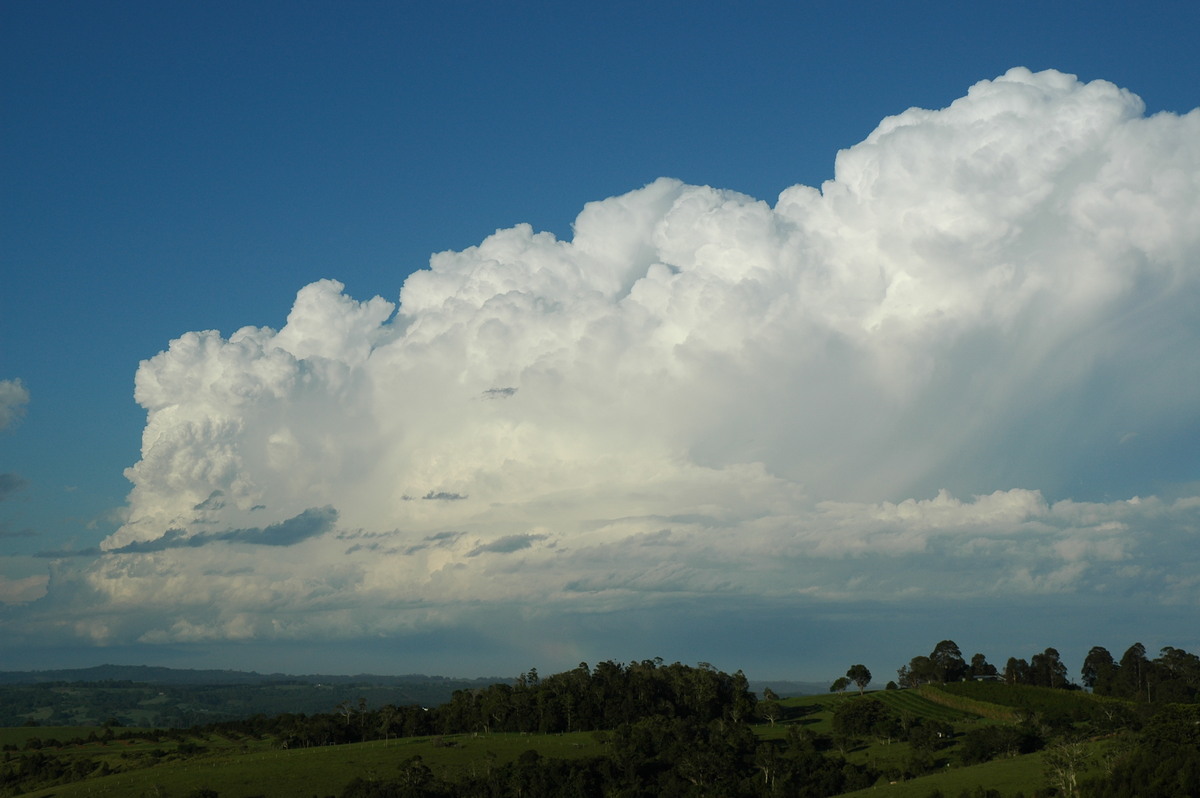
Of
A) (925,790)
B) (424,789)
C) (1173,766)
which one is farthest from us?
(424,789)

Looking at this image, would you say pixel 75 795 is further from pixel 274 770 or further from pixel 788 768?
pixel 788 768

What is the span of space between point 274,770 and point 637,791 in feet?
240

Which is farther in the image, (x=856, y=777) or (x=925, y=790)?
(x=856, y=777)

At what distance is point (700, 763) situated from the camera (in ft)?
619

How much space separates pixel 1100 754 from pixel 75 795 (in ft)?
607

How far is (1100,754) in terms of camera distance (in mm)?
165750

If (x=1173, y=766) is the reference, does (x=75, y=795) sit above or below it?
below

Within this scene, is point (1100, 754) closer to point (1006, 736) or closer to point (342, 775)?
point (1006, 736)

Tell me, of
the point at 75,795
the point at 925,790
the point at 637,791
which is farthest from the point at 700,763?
the point at 75,795

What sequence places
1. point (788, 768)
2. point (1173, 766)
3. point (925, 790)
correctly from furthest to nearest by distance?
point (788, 768), point (925, 790), point (1173, 766)

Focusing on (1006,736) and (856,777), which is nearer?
(856,777)

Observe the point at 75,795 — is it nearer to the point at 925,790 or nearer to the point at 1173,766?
the point at 925,790

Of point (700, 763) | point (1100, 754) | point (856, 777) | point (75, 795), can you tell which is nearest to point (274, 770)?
point (75, 795)

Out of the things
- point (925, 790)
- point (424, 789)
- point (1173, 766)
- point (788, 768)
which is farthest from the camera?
point (788, 768)
